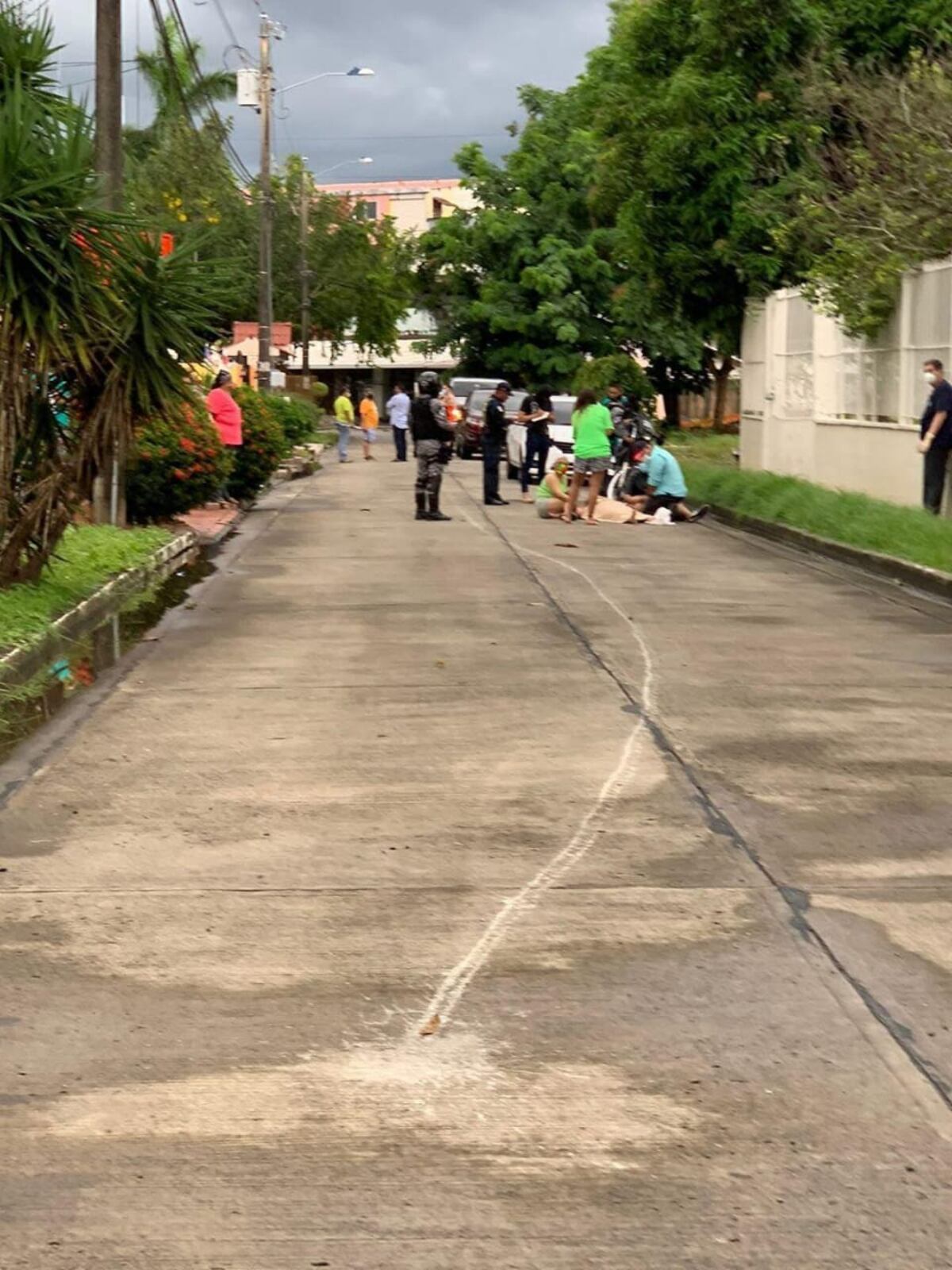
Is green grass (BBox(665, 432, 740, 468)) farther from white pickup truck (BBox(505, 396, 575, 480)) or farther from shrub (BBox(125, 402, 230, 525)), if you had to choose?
shrub (BBox(125, 402, 230, 525))

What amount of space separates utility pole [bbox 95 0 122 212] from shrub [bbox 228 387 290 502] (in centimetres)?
799

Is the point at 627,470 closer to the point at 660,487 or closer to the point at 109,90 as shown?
the point at 660,487

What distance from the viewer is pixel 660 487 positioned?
27594 millimetres

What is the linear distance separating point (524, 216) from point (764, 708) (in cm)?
5608

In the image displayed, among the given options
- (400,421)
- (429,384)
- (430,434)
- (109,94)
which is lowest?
(400,421)

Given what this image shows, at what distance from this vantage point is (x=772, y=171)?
3128 centimetres

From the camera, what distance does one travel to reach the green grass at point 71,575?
44.1ft

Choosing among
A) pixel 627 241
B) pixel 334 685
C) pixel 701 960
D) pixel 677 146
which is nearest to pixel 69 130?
pixel 334 685


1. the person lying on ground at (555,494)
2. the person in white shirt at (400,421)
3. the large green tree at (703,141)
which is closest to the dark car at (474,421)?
the person in white shirt at (400,421)

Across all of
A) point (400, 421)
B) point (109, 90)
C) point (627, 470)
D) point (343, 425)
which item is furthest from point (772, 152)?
point (343, 425)

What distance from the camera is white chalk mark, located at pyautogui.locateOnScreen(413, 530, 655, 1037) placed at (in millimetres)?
5848

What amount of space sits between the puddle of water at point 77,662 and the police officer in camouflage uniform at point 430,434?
26.0ft

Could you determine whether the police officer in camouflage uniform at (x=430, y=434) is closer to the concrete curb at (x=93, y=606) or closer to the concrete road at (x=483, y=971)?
the concrete curb at (x=93, y=606)

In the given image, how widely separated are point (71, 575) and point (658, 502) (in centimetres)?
1258
